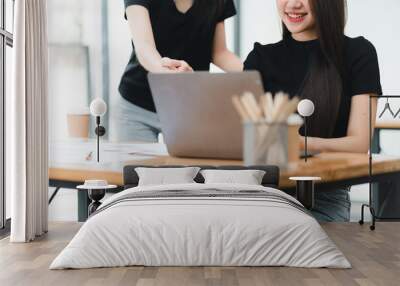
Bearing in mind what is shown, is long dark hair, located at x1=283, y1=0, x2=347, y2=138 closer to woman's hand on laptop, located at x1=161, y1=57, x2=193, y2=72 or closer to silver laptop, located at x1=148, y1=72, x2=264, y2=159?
silver laptop, located at x1=148, y1=72, x2=264, y2=159

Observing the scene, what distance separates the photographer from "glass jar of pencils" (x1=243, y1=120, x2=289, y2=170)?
269 inches

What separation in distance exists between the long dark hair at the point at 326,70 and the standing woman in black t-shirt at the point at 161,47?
888 mm

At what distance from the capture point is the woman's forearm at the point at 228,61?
712 centimetres

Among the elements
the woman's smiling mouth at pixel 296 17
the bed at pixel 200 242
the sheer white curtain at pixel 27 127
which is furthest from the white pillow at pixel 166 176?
the woman's smiling mouth at pixel 296 17

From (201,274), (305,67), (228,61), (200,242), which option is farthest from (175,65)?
(201,274)

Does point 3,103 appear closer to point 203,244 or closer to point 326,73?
point 203,244

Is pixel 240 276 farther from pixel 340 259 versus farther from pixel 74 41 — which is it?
pixel 74 41

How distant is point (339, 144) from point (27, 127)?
3445 millimetres

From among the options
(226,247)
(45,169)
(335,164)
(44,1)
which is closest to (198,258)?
(226,247)

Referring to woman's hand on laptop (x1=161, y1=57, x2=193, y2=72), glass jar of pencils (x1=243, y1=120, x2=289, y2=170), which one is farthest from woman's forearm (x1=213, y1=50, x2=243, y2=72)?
glass jar of pencils (x1=243, y1=120, x2=289, y2=170)

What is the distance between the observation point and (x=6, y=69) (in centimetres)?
661

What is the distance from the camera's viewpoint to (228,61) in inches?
281

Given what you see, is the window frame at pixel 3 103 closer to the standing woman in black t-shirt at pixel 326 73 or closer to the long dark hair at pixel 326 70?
the standing woman in black t-shirt at pixel 326 73

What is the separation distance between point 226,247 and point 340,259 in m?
0.83
